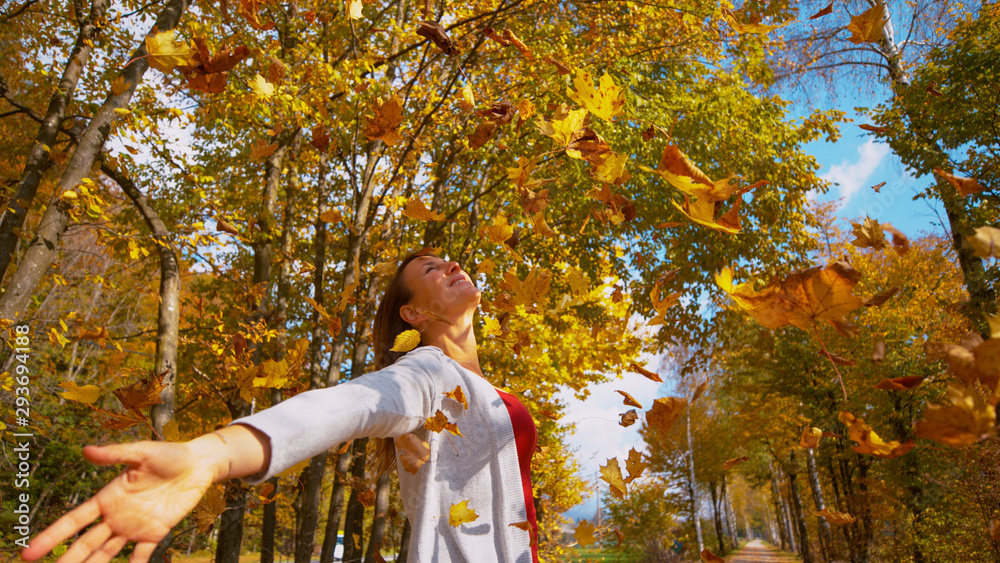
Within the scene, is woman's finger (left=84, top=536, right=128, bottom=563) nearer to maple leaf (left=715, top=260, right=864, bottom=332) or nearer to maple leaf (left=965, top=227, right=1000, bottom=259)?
maple leaf (left=715, top=260, right=864, bottom=332)

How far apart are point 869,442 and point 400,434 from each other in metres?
1.03

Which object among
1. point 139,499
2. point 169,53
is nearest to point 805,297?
point 139,499

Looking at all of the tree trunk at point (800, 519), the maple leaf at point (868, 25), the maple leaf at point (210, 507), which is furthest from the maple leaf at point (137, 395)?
the tree trunk at point (800, 519)

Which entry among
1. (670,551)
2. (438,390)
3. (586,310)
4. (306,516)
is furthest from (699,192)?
(670,551)

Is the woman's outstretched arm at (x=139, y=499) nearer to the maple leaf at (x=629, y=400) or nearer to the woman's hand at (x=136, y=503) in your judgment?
the woman's hand at (x=136, y=503)

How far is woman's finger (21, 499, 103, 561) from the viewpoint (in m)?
0.66

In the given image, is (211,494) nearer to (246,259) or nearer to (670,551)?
(246,259)

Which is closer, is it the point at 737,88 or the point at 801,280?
the point at 801,280

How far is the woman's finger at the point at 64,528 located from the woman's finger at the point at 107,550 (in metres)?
0.04

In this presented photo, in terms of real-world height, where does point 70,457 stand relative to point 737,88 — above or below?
below

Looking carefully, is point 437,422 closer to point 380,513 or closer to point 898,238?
point 898,238

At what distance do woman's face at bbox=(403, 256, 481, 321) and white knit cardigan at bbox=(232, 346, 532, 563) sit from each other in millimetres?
358

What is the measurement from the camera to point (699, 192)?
126 centimetres

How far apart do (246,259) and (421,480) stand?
886 centimetres
